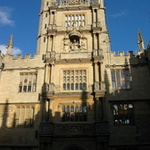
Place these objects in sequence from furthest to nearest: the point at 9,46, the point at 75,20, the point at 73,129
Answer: the point at 75,20 < the point at 9,46 < the point at 73,129

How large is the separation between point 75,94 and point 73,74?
6.79ft

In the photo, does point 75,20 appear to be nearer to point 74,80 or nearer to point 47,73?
point 47,73

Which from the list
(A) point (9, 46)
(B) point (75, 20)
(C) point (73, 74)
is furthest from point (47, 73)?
(B) point (75, 20)

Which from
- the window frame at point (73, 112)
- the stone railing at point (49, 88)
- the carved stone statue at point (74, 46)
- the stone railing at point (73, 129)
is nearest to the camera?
the stone railing at point (73, 129)

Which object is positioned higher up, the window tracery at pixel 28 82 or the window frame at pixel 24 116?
the window tracery at pixel 28 82

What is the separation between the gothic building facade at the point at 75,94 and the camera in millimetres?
15508

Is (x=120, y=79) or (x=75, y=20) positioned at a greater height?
(x=75, y=20)

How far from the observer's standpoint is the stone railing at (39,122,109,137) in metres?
15.4

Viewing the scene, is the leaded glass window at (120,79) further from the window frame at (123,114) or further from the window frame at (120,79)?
the window frame at (123,114)

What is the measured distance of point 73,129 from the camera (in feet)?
51.8

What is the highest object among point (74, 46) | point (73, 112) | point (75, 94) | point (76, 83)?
point (74, 46)

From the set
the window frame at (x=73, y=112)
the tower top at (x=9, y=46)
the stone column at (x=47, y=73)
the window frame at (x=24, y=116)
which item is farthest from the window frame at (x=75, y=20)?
the window frame at (x=24, y=116)

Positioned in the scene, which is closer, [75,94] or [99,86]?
[99,86]

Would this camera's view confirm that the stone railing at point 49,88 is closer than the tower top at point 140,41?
Yes
